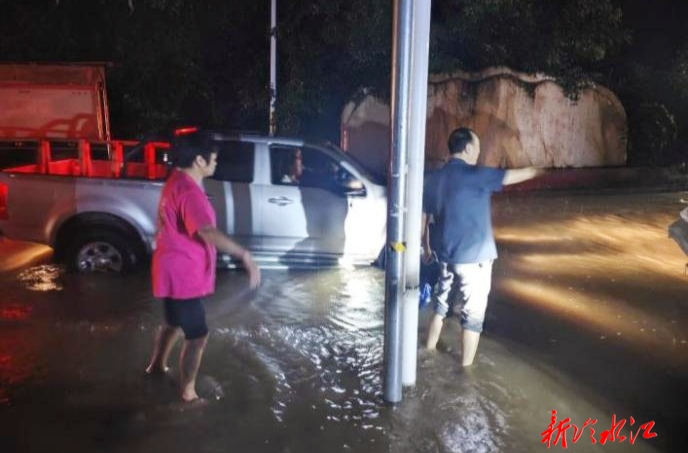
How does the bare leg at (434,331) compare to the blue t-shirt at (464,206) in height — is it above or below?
below

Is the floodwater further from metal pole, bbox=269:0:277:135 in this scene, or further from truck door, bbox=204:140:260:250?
metal pole, bbox=269:0:277:135

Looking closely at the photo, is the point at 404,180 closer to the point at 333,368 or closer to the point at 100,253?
the point at 333,368

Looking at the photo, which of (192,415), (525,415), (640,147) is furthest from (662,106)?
(192,415)

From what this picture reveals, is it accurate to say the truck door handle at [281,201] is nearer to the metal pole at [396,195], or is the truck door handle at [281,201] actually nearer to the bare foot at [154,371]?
the bare foot at [154,371]

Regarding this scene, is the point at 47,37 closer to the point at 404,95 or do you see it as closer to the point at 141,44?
the point at 141,44

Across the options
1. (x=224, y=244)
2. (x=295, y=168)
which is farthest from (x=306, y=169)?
(x=224, y=244)

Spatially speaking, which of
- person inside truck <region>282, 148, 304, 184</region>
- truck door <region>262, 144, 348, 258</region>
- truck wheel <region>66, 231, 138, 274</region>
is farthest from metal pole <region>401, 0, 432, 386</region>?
truck wheel <region>66, 231, 138, 274</region>

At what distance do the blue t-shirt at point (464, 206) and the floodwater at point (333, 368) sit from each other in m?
0.96

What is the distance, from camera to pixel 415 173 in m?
4.25

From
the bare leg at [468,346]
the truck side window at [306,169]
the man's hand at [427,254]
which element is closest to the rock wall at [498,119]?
the truck side window at [306,169]

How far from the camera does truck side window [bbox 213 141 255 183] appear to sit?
23.7 feet

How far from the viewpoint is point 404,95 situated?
13.0 feet

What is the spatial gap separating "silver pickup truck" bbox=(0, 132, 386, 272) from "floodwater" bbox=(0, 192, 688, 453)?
0.33 m

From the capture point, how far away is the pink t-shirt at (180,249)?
4031mm
